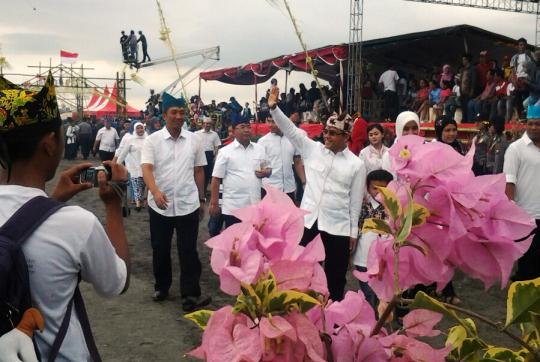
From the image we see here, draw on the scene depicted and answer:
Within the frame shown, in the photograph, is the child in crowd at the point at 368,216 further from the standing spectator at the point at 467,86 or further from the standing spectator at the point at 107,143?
the standing spectator at the point at 107,143

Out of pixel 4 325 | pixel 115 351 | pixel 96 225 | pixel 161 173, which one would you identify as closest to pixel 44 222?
pixel 96 225

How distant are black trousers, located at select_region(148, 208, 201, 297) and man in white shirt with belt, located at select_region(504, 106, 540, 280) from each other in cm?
282

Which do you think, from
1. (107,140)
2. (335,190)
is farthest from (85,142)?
(335,190)

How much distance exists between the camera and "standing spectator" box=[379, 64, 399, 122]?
15.0m

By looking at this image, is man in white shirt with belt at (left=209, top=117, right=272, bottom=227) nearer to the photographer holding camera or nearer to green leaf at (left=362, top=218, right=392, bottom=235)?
the photographer holding camera

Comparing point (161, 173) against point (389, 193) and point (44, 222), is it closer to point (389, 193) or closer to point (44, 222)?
point (44, 222)

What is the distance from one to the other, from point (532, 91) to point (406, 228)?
37.3ft

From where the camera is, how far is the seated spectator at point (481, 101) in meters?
12.1

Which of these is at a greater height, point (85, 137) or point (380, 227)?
point (380, 227)

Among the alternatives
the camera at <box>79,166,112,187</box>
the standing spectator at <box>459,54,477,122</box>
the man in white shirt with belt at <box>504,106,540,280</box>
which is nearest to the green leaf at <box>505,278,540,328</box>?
the camera at <box>79,166,112,187</box>

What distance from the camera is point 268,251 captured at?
0.95 meters

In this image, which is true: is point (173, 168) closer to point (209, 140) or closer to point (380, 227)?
point (380, 227)

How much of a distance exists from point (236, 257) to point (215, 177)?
5.71 meters

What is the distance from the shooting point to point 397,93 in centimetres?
1510
